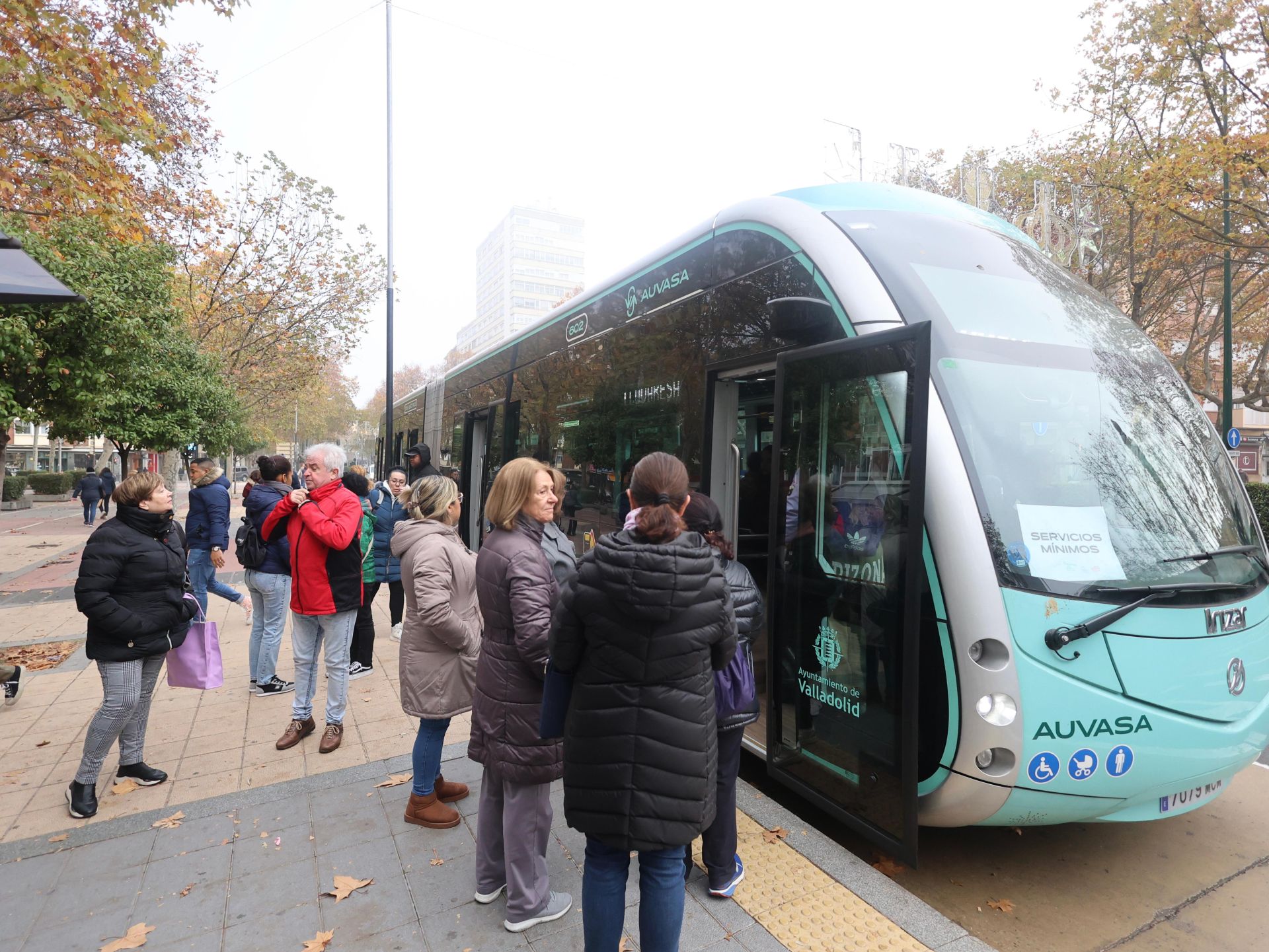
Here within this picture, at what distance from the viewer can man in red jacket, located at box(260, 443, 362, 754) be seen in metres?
4.42

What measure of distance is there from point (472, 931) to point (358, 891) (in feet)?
1.97

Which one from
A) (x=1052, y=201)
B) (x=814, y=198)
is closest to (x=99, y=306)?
(x=814, y=198)

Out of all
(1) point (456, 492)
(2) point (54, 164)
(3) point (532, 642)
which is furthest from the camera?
(2) point (54, 164)

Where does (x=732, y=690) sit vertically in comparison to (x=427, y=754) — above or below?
above

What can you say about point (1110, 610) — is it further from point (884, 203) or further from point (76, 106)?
point (76, 106)

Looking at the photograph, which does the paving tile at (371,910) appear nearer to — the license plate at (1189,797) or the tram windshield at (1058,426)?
the tram windshield at (1058,426)

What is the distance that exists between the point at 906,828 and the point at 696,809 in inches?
46.7

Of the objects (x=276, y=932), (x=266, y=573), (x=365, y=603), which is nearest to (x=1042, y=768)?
(x=276, y=932)

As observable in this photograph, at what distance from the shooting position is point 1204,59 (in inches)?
487

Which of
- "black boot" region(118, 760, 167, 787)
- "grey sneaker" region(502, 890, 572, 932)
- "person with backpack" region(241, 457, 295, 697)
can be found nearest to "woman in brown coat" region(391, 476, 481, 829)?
"grey sneaker" region(502, 890, 572, 932)

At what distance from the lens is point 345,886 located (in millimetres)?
3033

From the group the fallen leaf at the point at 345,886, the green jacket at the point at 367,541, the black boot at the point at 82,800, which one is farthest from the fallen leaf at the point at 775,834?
the green jacket at the point at 367,541

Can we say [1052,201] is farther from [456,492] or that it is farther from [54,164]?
[54,164]

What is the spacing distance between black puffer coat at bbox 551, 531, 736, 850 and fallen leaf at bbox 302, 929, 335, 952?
125 centimetres
